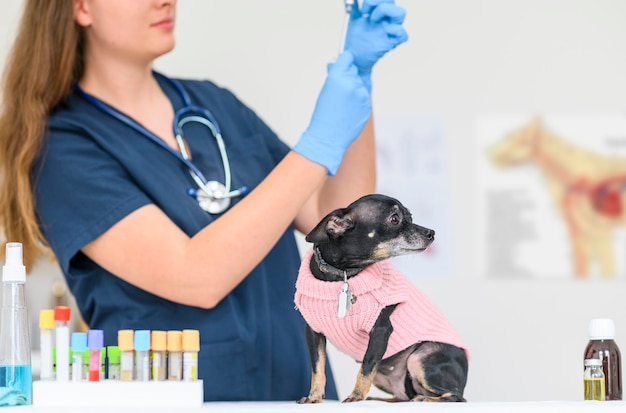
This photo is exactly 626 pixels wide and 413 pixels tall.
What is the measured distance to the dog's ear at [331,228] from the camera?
0.79 meters

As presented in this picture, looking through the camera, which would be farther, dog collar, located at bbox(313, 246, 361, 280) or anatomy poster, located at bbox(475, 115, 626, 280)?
anatomy poster, located at bbox(475, 115, 626, 280)

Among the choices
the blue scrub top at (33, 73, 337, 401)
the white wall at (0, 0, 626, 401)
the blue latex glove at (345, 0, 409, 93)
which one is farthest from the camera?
the white wall at (0, 0, 626, 401)

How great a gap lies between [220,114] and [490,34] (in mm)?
961

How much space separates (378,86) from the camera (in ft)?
6.96

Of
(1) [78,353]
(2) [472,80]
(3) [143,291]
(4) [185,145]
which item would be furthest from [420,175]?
(1) [78,353]

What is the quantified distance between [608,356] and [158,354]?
17.7 inches

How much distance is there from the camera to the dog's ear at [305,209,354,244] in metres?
0.79

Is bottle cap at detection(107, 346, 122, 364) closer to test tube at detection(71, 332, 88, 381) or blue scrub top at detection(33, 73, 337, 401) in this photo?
test tube at detection(71, 332, 88, 381)

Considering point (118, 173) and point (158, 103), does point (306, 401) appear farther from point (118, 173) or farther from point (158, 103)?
point (158, 103)

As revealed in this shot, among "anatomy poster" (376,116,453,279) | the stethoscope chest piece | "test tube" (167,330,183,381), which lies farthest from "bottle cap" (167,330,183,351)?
"anatomy poster" (376,116,453,279)

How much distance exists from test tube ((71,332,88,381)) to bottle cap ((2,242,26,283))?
0.27ft

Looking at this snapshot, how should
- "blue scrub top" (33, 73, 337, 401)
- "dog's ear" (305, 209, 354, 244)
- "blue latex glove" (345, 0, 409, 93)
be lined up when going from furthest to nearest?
1. "blue scrub top" (33, 73, 337, 401)
2. "blue latex glove" (345, 0, 409, 93)
3. "dog's ear" (305, 209, 354, 244)

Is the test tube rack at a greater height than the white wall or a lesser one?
lesser

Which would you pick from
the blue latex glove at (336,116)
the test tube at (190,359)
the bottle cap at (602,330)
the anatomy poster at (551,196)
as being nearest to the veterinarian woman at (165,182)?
the blue latex glove at (336,116)
